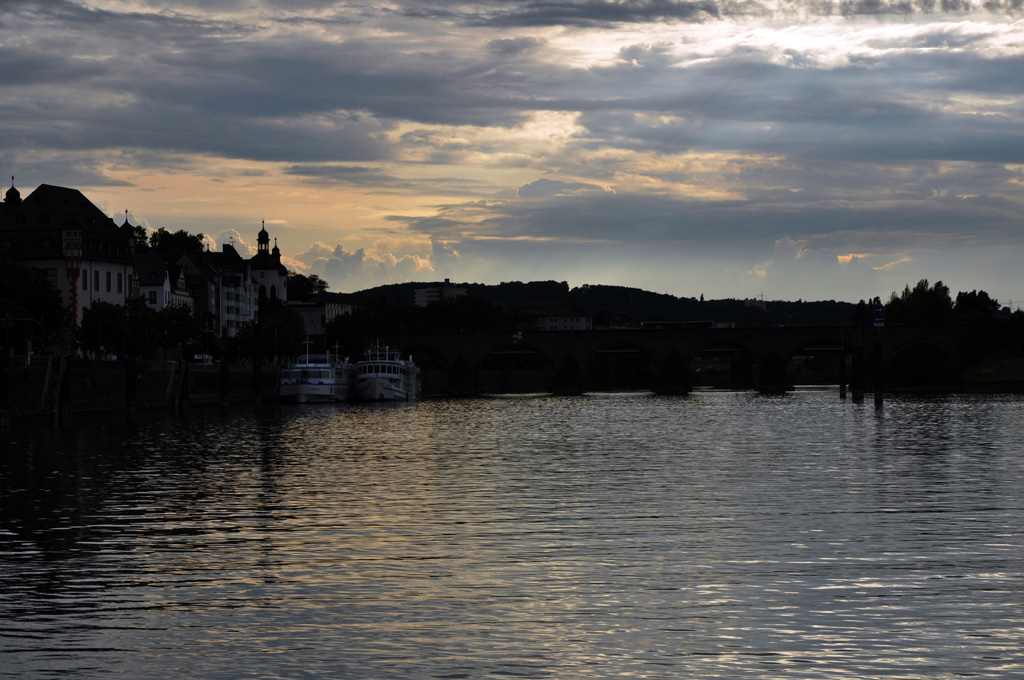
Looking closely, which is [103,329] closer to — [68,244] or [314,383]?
[68,244]

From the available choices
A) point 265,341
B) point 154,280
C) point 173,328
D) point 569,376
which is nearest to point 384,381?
point 173,328

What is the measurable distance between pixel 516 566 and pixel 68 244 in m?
115

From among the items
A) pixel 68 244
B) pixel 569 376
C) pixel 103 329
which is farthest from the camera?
pixel 569 376

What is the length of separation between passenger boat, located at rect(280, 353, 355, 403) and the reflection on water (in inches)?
2880

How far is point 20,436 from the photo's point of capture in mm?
64688

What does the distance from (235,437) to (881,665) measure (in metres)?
55.4

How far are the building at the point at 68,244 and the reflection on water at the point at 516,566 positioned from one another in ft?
276

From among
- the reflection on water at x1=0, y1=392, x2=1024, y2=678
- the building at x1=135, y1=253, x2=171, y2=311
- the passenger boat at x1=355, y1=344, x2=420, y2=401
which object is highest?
the building at x1=135, y1=253, x2=171, y2=311

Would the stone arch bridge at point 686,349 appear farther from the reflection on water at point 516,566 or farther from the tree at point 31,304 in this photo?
the reflection on water at point 516,566

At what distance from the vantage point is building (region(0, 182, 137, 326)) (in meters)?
128

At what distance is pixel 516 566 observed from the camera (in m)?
22.4

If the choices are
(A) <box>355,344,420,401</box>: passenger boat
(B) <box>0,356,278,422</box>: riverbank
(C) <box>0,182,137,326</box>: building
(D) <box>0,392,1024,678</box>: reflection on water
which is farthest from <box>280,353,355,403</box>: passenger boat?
(D) <box>0,392,1024,678</box>: reflection on water

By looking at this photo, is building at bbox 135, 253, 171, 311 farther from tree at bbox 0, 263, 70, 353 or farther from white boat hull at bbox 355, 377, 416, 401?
tree at bbox 0, 263, 70, 353

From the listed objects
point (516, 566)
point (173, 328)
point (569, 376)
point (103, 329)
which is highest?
point (173, 328)
